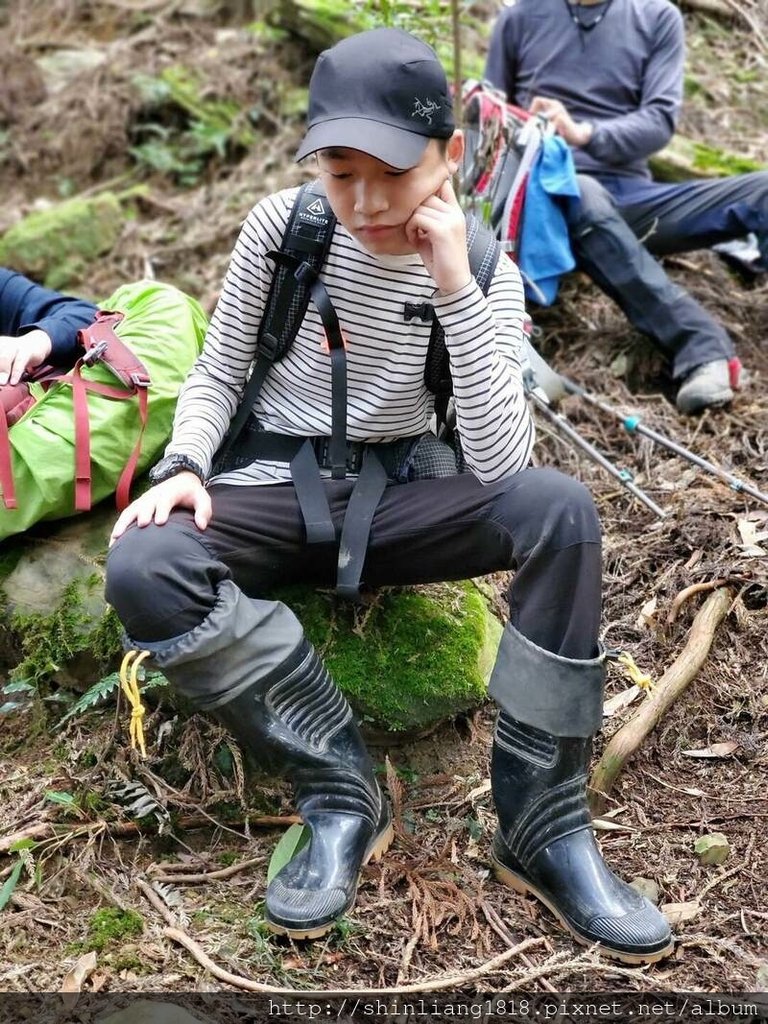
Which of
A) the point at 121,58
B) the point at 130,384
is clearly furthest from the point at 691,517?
the point at 121,58

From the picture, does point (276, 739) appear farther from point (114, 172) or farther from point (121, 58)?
point (121, 58)

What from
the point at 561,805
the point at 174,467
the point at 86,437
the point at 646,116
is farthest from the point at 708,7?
the point at 561,805

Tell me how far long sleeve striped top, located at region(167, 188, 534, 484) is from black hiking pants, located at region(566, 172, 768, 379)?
229cm

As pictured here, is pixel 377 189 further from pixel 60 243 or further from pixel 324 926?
pixel 60 243

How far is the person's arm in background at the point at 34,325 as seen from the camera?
338cm

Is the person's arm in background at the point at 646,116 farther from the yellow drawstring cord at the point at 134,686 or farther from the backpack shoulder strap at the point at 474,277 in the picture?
the yellow drawstring cord at the point at 134,686

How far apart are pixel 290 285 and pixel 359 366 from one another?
0.30 metres

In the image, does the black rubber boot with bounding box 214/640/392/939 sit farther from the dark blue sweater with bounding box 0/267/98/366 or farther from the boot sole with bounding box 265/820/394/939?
the dark blue sweater with bounding box 0/267/98/366

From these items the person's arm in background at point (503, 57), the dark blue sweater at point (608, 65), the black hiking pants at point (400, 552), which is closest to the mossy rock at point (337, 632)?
the black hiking pants at point (400, 552)

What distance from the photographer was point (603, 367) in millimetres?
5293

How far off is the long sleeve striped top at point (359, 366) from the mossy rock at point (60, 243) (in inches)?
156

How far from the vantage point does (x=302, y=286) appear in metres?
3.02

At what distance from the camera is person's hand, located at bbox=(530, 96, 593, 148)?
5.28m

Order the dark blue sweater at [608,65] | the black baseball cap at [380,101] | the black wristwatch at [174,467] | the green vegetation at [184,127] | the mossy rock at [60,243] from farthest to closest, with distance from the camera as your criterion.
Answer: the green vegetation at [184,127] → the mossy rock at [60,243] → the dark blue sweater at [608,65] → the black wristwatch at [174,467] → the black baseball cap at [380,101]
